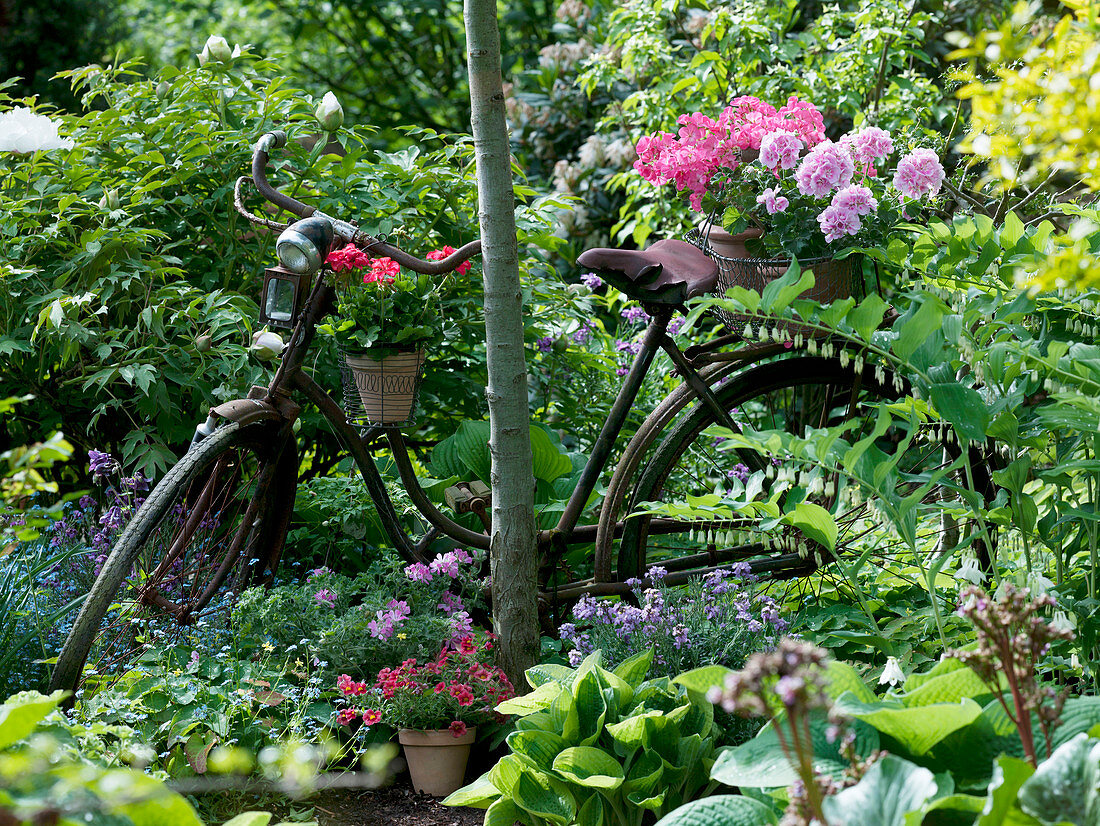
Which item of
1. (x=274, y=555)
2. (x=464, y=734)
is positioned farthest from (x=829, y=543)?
(x=274, y=555)

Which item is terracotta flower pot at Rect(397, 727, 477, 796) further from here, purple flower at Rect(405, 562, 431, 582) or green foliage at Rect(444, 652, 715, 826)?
purple flower at Rect(405, 562, 431, 582)

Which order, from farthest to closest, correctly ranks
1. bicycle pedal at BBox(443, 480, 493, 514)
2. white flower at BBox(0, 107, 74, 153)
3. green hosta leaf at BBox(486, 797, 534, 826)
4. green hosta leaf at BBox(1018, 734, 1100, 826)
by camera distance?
1. white flower at BBox(0, 107, 74, 153)
2. bicycle pedal at BBox(443, 480, 493, 514)
3. green hosta leaf at BBox(486, 797, 534, 826)
4. green hosta leaf at BBox(1018, 734, 1100, 826)

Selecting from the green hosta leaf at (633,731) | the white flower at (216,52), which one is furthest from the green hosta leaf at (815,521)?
the white flower at (216,52)

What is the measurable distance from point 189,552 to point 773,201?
1840 millimetres

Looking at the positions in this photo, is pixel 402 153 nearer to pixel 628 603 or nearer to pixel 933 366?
pixel 628 603

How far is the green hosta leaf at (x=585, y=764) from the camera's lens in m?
1.84

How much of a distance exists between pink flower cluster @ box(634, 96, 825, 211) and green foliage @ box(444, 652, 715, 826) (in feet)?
4.12

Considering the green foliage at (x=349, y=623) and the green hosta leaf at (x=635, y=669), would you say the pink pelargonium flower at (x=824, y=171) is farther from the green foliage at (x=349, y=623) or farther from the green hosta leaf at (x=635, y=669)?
the green foliage at (x=349, y=623)

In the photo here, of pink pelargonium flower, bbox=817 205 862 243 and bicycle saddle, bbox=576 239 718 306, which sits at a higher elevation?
pink pelargonium flower, bbox=817 205 862 243

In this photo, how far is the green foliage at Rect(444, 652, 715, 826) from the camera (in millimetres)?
1853

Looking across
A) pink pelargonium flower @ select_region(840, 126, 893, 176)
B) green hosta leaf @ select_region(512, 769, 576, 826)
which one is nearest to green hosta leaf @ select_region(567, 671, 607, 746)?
green hosta leaf @ select_region(512, 769, 576, 826)

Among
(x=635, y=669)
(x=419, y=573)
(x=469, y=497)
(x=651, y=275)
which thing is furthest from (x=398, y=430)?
(x=635, y=669)

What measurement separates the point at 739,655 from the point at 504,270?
1.05 metres

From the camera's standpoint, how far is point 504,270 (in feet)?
7.65
